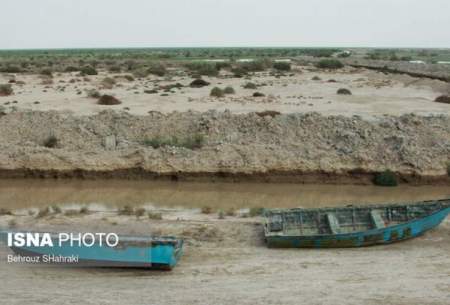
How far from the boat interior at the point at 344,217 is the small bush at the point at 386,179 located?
576cm

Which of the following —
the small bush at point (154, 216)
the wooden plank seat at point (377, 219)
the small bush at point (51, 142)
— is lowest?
the small bush at point (154, 216)

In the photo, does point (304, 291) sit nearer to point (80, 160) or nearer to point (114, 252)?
point (114, 252)

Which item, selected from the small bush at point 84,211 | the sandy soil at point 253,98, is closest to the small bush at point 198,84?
the sandy soil at point 253,98

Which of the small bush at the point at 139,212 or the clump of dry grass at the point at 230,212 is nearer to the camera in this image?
the small bush at the point at 139,212

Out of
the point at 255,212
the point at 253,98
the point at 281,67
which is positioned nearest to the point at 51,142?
the point at 255,212

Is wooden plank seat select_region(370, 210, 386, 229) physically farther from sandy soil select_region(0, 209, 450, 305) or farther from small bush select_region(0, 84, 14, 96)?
small bush select_region(0, 84, 14, 96)

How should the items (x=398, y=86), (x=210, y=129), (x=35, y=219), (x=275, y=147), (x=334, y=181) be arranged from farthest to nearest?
(x=398, y=86) < (x=210, y=129) < (x=275, y=147) < (x=334, y=181) < (x=35, y=219)

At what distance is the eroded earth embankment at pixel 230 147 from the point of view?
22125 mm

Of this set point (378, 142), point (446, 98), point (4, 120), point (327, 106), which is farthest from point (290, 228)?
point (446, 98)

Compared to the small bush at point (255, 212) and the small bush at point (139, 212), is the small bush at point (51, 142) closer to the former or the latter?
the small bush at point (139, 212)

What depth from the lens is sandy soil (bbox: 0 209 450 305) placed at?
10.6 m

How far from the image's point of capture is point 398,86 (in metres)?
48.9

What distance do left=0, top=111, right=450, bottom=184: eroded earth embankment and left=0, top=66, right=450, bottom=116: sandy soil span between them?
5.51 metres

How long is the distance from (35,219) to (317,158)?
11431 mm
